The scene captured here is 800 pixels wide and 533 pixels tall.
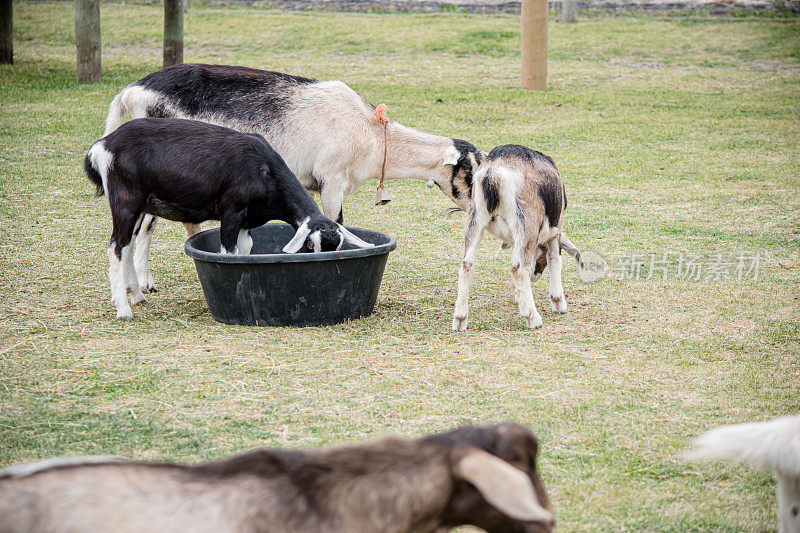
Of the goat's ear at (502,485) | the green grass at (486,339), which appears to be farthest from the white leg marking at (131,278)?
the goat's ear at (502,485)

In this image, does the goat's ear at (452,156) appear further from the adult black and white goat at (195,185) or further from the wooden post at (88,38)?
the wooden post at (88,38)

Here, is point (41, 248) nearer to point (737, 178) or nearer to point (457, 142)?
point (457, 142)

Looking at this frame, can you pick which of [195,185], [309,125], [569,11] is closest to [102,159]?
[195,185]

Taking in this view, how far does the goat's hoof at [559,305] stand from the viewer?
6629 millimetres

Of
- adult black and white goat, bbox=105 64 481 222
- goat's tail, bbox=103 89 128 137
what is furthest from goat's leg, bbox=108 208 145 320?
adult black and white goat, bbox=105 64 481 222

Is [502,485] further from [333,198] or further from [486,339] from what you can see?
[333,198]

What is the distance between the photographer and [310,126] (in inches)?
307

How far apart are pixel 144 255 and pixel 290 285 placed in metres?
1.82

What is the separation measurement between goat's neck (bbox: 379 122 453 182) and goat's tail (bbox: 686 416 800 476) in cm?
514

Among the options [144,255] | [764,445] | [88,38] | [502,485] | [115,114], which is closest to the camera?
[502,485]

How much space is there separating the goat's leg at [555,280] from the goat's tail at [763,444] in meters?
3.56

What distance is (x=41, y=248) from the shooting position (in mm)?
8148

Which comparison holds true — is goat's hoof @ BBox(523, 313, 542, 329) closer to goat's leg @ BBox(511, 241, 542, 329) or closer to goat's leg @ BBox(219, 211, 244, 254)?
goat's leg @ BBox(511, 241, 542, 329)

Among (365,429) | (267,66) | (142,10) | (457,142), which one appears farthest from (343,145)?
(142,10)
